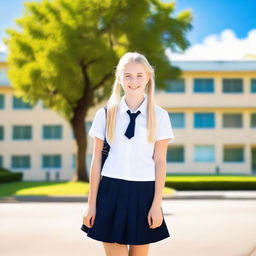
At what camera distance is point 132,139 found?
12.6 feet

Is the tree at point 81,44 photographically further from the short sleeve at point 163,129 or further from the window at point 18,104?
the short sleeve at point 163,129

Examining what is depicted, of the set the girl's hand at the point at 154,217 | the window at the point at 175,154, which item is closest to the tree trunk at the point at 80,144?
the window at the point at 175,154

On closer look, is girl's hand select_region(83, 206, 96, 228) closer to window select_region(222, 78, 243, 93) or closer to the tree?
the tree

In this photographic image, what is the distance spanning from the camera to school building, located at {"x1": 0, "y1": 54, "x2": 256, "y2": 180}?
149ft

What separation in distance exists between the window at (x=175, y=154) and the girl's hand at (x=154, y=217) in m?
42.5

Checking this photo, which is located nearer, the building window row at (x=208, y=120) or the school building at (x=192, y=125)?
the school building at (x=192, y=125)

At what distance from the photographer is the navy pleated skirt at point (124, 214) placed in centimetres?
378

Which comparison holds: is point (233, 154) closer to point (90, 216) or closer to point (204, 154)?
point (204, 154)

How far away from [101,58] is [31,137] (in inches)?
753

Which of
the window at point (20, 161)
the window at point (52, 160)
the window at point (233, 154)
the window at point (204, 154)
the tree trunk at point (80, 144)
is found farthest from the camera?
the window at point (233, 154)

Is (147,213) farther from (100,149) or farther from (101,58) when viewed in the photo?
(101,58)

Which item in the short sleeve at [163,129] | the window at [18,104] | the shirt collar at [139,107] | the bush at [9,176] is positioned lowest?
the bush at [9,176]

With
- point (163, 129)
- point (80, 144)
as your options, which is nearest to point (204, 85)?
point (80, 144)

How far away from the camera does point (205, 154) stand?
46.5 metres
